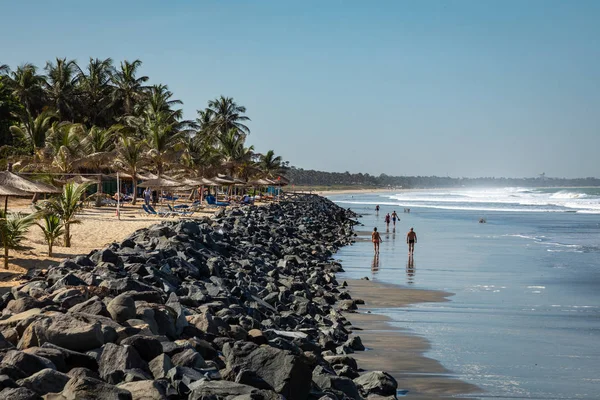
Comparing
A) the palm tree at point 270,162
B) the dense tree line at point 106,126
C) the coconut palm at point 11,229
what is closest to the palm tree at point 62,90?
the dense tree line at point 106,126

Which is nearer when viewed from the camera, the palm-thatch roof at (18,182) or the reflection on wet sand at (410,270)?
the palm-thatch roof at (18,182)

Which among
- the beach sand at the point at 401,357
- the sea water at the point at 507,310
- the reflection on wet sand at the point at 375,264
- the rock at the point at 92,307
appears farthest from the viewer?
the reflection on wet sand at the point at 375,264

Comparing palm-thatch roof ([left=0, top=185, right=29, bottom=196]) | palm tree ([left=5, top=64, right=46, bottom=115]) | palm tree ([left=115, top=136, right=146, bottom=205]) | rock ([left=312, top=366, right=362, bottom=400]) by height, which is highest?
palm tree ([left=5, top=64, right=46, bottom=115])

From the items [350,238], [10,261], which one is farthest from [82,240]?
[350,238]

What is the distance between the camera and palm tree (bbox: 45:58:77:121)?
53.9m

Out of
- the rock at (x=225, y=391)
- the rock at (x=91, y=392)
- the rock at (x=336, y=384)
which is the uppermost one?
the rock at (x=91, y=392)

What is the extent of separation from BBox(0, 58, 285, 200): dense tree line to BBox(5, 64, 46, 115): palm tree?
7cm

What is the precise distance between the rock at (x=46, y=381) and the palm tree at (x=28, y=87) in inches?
1915

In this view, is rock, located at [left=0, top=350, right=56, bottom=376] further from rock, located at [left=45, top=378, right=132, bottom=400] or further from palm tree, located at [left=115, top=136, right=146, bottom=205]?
palm tree, located at [left=115, top=136, right=146, bottom=205]

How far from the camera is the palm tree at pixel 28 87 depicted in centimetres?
5122

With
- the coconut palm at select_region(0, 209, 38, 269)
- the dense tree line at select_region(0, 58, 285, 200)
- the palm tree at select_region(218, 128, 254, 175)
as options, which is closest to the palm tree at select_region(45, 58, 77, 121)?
the dense tree line at select_region(0, 58, 285, 200)

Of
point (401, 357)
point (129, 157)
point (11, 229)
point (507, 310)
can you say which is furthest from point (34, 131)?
point (401, 357)

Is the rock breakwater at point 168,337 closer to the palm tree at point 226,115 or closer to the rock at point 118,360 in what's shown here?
the rock at point 118,360

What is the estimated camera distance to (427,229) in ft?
136
